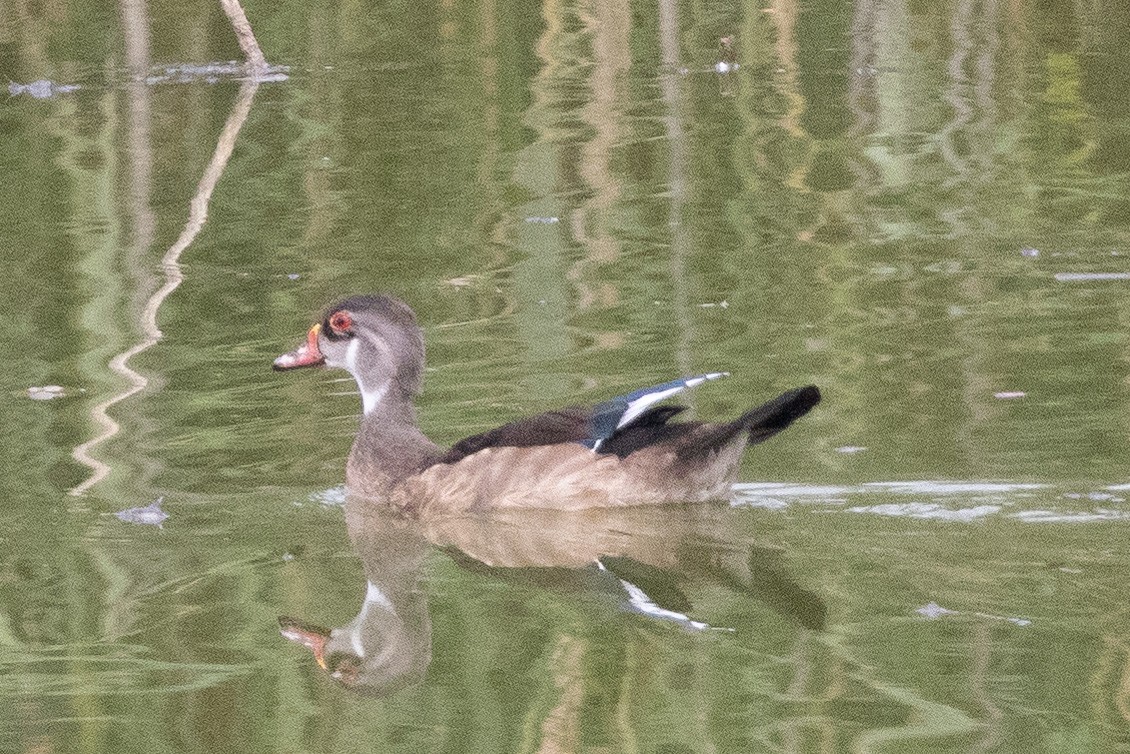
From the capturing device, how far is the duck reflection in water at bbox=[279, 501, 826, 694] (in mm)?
6203

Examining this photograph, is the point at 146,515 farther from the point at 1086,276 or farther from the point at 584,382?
the point at 1086,276

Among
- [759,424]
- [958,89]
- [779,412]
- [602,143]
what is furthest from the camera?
[958,89]

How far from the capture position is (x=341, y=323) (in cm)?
821

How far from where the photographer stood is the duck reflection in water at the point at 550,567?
620 cm

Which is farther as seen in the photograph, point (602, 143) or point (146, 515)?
point (602, 143)

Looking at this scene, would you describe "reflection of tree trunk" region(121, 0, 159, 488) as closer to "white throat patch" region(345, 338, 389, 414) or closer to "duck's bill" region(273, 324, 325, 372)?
"duck's bill" region(273, 324, 325, 372)

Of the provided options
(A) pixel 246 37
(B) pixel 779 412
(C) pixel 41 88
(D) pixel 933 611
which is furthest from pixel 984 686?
(C) pixel 41 88

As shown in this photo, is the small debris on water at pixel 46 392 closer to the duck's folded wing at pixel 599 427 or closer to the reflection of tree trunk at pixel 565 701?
the duck's folded wing at pixel 599 427

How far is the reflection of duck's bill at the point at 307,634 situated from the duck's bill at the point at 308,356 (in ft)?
6.11

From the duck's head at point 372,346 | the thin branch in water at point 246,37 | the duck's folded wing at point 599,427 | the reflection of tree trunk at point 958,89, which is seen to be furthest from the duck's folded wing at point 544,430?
the thin branch in water at point 246,37

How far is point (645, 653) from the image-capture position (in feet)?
19.5

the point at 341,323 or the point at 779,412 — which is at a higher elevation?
the point at 341,323

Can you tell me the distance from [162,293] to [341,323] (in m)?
2.39

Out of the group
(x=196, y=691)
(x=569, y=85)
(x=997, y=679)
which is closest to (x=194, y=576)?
(x=196, y=691)
